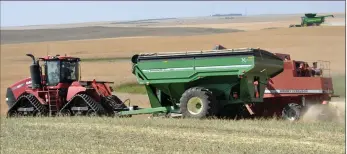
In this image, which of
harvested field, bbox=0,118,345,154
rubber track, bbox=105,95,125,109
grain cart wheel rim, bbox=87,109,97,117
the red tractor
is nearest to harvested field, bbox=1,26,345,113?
the red tractor

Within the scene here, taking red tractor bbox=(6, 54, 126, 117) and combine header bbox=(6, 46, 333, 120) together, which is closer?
combine header bbox=(6, 46, 333, 120)

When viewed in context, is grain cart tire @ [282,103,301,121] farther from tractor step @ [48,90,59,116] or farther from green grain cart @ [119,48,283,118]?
tractor step @ [48,90,59,116]

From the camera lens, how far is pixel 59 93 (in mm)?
18016

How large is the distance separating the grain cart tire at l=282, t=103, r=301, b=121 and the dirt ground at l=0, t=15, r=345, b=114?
12.7 metres

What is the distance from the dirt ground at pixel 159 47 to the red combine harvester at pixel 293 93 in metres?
12.2

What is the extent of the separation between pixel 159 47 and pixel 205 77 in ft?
88.6

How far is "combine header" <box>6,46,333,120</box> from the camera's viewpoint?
1547 cm

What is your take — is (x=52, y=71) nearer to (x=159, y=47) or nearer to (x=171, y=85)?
(x=171, y=85)

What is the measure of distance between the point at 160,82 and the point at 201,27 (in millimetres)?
35778

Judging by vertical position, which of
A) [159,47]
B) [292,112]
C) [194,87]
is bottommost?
[292,112]

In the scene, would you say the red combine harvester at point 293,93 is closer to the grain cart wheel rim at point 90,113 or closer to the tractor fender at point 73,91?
the grain cart wheel rim at point 90,113

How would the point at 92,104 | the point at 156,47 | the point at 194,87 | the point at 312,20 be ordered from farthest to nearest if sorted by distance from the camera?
the point at 312,20 < the point at 156,47 < the point at 92,104 < the point at 194,87

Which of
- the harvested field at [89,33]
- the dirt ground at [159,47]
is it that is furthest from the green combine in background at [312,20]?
the harvested field at [89,33]

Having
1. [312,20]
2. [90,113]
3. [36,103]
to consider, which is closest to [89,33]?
[312,20]
